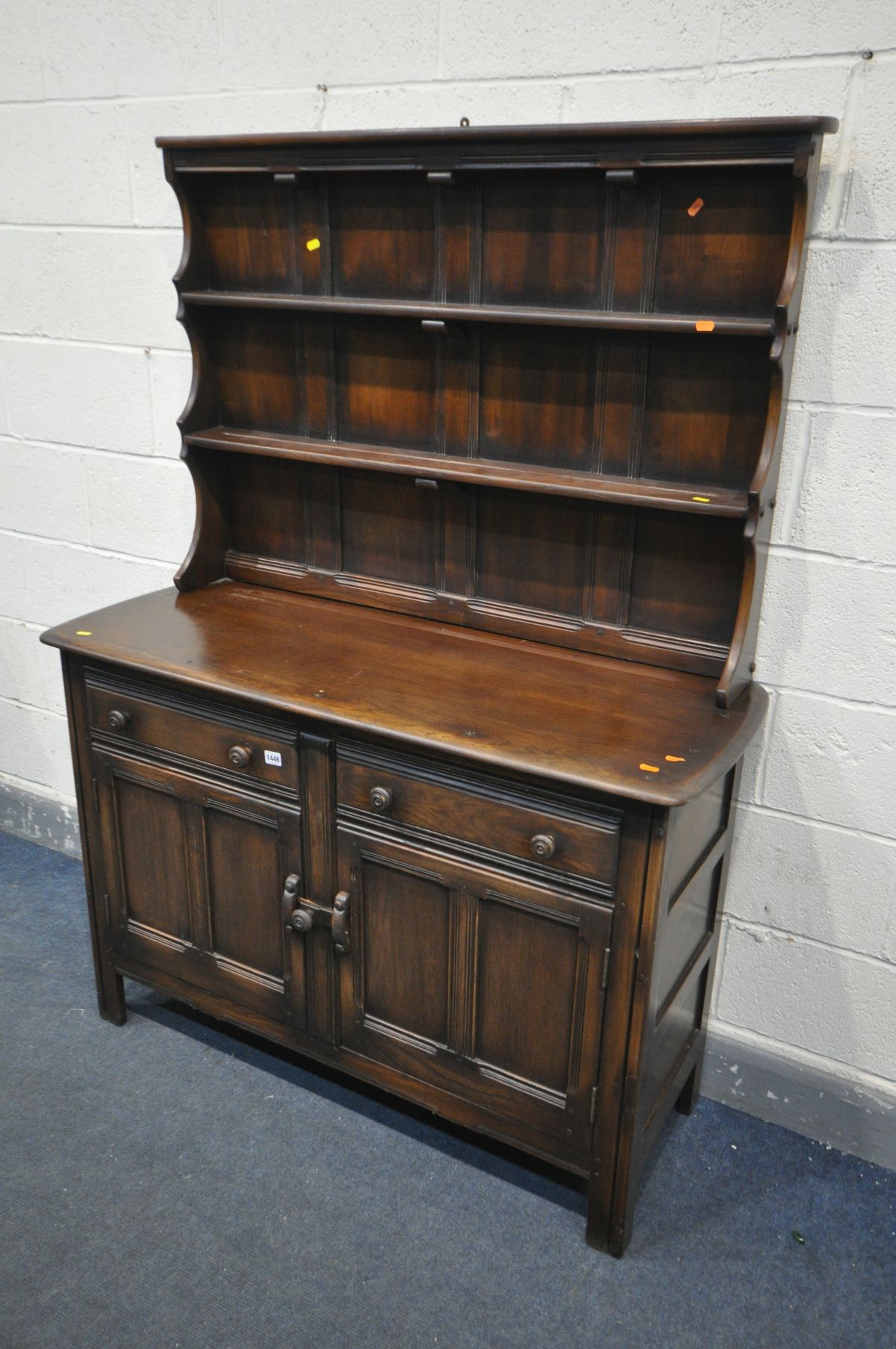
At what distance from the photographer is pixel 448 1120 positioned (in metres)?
2.00

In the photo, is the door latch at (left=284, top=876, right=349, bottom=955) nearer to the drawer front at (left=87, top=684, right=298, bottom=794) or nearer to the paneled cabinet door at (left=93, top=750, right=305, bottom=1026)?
the paneled cabinet door at (left=93, top=750, right=305, bottom=1026)

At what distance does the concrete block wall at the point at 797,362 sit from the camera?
1629mm

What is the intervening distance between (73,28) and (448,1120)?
89.7 inches

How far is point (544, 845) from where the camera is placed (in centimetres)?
157

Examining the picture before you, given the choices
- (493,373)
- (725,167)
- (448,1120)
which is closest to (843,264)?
(725,167)

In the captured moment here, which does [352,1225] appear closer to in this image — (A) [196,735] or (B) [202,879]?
(B) [202,879]

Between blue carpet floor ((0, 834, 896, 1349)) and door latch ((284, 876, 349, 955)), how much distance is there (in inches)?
16.1

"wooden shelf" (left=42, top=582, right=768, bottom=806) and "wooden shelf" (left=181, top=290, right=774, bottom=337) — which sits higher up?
"wooden shelf" (left=181, top=290, right=774, bottom=337)

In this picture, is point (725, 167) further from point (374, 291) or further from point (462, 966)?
point (462, 966)

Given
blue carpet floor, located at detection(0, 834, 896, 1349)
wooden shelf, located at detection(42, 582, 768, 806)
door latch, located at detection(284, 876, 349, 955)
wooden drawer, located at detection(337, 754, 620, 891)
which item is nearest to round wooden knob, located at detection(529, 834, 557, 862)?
wooden drawer, located at detection(337, 754, 620, 891)

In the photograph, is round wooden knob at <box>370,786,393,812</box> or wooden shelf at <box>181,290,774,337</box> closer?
wooden shelf at <box>181,290,774,337</box>

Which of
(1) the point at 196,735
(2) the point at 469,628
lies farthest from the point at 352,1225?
(2) the point at 469,628

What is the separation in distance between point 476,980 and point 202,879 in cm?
58

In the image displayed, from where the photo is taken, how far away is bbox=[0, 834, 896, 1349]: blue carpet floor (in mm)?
1637
